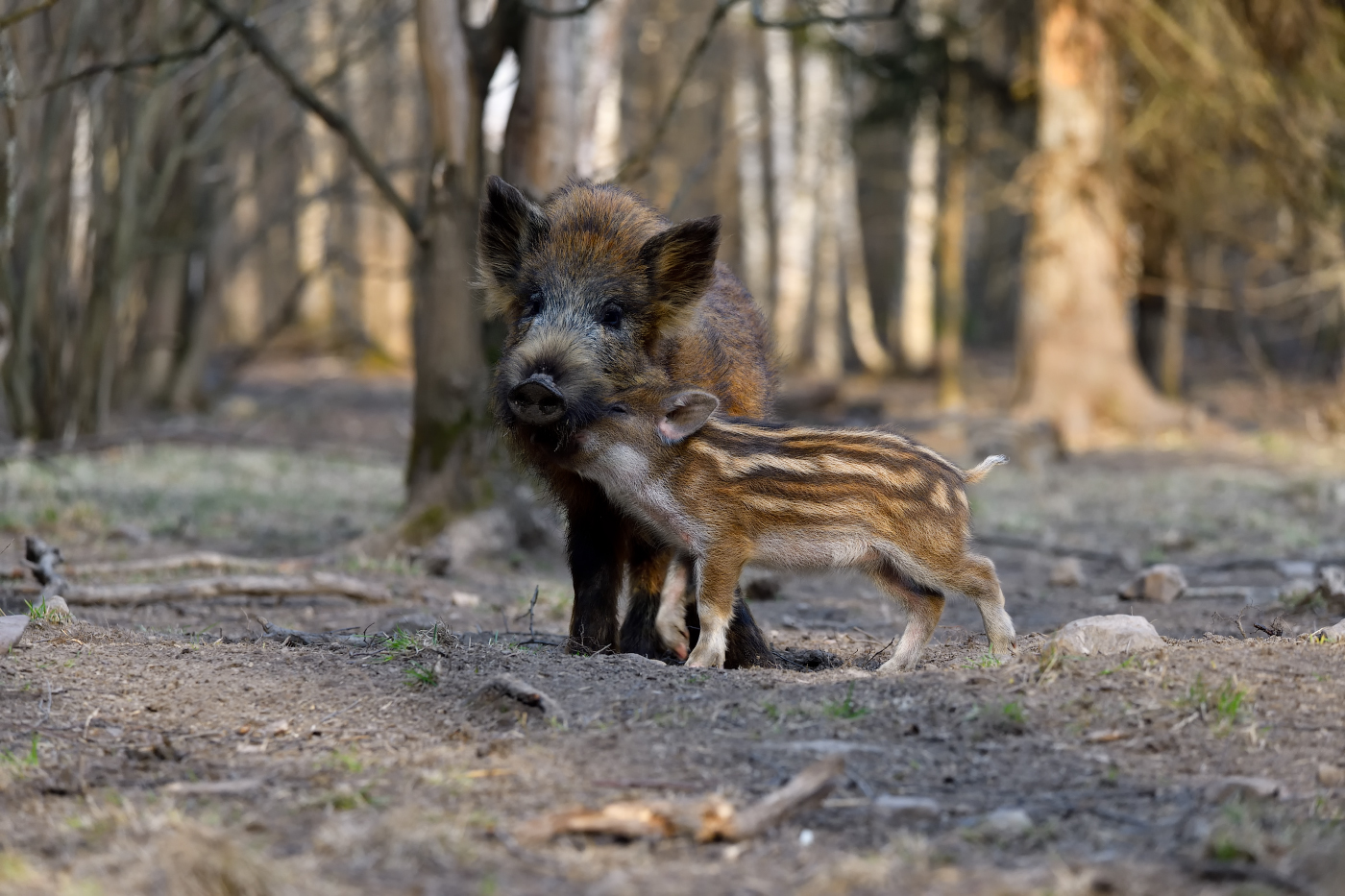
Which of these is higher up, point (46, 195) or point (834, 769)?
point (46, 195)

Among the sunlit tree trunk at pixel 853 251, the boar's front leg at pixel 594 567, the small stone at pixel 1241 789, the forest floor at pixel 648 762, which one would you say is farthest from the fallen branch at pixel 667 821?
the sunlit tree trunk at pixel 853 251

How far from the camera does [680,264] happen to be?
502cm

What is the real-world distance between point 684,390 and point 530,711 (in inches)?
53.9

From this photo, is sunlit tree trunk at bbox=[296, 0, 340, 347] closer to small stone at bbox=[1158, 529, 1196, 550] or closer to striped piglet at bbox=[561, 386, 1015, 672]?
small stone at bbox=[1158, 529, 1196, 550]

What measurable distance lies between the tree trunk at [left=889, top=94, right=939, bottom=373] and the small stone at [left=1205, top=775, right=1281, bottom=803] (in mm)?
18447

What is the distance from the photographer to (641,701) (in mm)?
4008

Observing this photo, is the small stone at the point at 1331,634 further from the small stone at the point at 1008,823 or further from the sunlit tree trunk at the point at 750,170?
the sunlit tree trunk at the point at 750,170

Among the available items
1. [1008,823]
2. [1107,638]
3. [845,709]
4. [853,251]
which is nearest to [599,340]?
[845,709]

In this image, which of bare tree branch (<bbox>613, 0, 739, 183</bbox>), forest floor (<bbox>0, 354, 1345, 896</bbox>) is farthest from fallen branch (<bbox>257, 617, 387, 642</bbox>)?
bare tree branch (<bbox>613, 0, 739, 183</bbox>)

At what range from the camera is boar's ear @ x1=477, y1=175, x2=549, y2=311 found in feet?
17.1

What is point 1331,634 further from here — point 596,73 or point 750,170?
point 750,170

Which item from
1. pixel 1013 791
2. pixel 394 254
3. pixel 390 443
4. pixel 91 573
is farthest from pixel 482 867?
pixel 394 254

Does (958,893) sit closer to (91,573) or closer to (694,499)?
(694,499)

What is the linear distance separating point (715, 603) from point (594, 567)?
Answer: 75 cm
